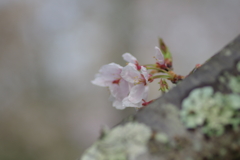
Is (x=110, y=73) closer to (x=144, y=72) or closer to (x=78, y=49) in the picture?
(x=144, y=72)

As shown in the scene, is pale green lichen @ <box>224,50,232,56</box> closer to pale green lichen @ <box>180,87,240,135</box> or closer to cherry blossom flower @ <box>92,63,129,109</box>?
pale green lichen @ <box>180,87,240,135</box>

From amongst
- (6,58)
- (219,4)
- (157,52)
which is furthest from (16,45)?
(157,52)

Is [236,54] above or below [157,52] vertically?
below

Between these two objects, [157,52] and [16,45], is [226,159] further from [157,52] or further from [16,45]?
[16,45]

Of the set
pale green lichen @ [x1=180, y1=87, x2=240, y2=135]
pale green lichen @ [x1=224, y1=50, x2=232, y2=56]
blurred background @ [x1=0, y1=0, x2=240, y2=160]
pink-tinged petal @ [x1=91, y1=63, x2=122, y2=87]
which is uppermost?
blurred background @ [x1=0, y1=0, x2=240, y2=160]

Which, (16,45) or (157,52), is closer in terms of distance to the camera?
(157,52)

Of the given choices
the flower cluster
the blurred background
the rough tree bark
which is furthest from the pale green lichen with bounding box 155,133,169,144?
the blurred background

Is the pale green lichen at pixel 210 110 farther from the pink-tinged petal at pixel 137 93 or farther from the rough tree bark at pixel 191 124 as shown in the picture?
the pink-tinged petal at pixel 137 93

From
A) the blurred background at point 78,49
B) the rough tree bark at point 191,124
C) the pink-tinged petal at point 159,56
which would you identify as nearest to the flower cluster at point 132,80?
the pink-tinged petal at point 159,56
